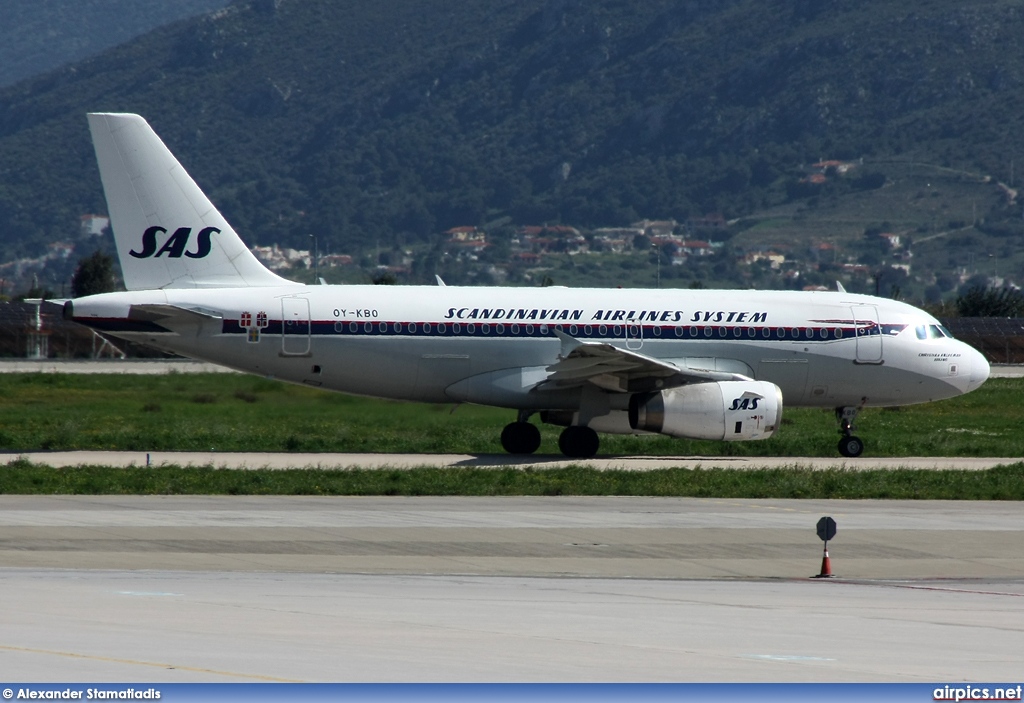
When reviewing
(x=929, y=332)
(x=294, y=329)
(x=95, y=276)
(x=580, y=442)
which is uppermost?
(x=95, y=276)

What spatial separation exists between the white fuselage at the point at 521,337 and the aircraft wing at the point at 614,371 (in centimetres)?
68

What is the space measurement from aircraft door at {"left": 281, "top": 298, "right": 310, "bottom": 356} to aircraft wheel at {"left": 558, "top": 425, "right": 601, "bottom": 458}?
563 centimetres

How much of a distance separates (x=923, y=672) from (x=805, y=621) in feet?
8.08

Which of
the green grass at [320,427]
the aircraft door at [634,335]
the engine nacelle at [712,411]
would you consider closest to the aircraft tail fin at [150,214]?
the green grass at [320,427]

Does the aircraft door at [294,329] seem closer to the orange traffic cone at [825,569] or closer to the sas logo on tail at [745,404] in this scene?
the sas logo on tail at [745,404]

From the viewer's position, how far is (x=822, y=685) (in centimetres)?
1112

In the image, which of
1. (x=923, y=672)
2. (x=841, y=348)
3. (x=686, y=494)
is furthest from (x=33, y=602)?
(x=841, y=348)

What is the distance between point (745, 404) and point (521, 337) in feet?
15.6

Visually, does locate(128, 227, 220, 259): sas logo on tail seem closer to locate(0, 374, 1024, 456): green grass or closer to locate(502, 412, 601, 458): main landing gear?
locate(0, 374, 1024, 456): green grass

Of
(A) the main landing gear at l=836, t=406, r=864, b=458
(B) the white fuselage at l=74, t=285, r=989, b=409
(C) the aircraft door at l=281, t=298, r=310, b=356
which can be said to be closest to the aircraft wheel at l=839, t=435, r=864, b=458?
(A) the main landing gear at l=836, t=406, r=864, b=458

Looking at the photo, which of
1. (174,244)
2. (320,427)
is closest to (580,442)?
(320,427)

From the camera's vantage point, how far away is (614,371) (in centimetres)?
3062

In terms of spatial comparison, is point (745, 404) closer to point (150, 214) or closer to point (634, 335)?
point (634, 335)

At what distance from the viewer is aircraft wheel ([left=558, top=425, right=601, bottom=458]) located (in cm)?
3155
